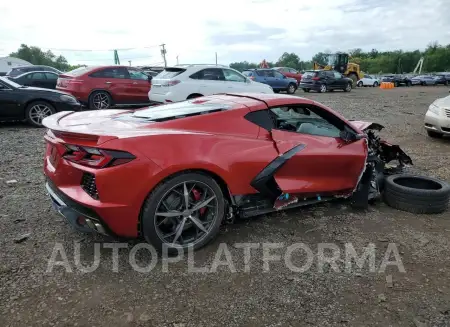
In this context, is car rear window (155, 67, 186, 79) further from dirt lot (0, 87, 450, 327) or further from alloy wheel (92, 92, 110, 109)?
dirt lot (0, 87, 450, 327)

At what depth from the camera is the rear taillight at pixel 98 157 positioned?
110 inches

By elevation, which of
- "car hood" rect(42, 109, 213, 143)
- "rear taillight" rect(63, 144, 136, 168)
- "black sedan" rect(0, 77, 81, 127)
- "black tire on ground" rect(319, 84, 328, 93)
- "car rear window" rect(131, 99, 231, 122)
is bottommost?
"black tire on ground" rect(319, 84, 328, 93)

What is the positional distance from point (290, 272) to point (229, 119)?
1.44m

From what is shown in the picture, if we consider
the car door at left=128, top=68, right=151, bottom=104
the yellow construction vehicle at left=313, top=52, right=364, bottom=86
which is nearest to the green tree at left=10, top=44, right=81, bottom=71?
the yellow construction vehicle at left=313, top=52, right=364, bottom=86

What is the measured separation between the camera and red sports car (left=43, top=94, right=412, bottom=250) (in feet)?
9.37

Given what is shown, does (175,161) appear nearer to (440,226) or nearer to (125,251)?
(125,251)

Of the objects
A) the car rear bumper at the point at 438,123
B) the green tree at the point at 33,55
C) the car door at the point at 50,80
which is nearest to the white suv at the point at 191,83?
the car rear bumper at the point at 438,123

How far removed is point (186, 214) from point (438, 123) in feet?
23.1

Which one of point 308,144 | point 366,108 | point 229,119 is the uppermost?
point 229,119

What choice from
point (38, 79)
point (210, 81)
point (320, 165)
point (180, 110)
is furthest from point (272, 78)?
point (180, 110)

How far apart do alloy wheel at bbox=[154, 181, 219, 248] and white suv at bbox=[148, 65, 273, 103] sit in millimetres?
7190

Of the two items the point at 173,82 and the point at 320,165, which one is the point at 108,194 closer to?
the point at 320,165

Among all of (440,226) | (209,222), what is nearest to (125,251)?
(209,222)

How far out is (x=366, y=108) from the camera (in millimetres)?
13953
